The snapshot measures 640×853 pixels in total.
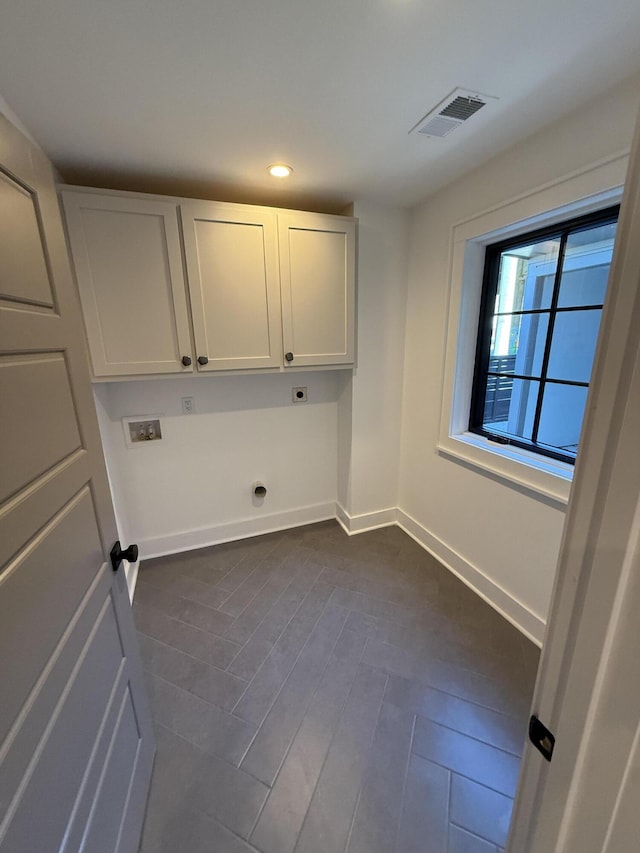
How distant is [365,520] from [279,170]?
2.40m

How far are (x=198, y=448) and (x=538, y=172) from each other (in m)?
2.45

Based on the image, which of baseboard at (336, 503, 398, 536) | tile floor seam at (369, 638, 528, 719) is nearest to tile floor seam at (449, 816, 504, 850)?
tile floor seam at (369, 638, 528, 719)

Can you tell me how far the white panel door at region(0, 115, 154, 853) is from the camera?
59cm

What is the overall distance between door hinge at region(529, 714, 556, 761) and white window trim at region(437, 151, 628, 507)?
1244mm

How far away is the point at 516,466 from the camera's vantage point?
1753 mm

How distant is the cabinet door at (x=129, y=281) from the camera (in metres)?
1.64

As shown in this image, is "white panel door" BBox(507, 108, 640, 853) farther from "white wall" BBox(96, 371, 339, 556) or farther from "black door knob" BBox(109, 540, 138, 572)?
"white wall" BBox(96, 371, 339, 556)

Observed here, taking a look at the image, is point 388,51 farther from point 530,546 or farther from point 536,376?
point 530,546

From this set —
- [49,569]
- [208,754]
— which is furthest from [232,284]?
[208,754]

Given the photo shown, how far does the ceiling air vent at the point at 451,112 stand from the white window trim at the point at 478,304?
453 mm

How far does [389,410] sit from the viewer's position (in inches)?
102

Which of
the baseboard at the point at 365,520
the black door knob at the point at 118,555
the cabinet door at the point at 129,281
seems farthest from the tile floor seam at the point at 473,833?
the cabinet door at the point at 129,281

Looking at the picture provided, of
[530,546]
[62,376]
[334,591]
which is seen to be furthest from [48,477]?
[530,546]

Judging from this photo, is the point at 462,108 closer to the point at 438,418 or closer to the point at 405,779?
the point at 438,418
